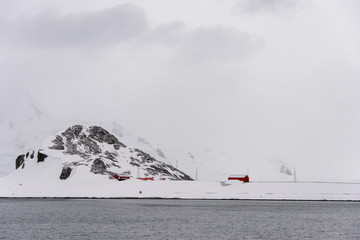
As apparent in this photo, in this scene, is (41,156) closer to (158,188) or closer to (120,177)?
(120,177)

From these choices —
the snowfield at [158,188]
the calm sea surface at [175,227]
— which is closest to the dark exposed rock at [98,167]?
the snowfield at [158,188]

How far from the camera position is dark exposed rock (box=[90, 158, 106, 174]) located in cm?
18412

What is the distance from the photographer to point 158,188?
561 ft

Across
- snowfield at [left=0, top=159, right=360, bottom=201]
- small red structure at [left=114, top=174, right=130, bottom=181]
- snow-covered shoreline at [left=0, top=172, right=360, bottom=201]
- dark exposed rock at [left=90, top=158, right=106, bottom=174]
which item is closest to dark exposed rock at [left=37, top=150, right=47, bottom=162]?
snowfield at [left=0, top=159, right=360, bottom=201]

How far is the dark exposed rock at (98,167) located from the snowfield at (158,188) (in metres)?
3.13

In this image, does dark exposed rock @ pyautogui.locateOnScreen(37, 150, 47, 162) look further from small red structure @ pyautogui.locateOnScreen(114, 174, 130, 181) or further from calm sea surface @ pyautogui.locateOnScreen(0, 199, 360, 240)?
calm sea surface @ pyautogui.locateOnScreen(0, 199, 360, 240)

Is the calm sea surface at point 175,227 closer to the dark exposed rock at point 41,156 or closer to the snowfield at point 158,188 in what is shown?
the snowfield at point 158,188

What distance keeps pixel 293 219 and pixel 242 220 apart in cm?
1112

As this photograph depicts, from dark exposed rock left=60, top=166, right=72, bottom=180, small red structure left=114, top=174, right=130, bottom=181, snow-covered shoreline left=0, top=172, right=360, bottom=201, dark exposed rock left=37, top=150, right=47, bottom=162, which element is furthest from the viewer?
dark exposed rock left=37, top=150, right=47, bottom=162

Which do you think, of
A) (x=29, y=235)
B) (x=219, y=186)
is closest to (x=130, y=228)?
(x=29, y=235)

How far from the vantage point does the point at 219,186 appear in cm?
16900

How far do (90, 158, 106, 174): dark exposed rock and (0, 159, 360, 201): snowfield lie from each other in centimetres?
313

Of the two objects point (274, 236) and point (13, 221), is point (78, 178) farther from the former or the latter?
point (274, 236)

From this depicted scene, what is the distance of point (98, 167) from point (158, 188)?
30713 mm
